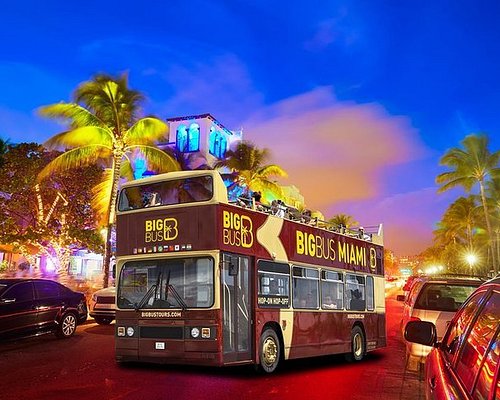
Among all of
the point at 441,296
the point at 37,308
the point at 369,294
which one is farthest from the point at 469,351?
the point at 37,308

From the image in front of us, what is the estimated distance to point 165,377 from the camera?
996 centimetres

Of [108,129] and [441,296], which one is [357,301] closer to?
[441,296]

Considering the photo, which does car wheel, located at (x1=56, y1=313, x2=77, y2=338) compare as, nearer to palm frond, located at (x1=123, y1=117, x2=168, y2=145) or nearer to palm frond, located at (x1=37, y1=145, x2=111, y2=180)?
palm frond, located at (x1=37, y1=145, x2=111, y2=180)

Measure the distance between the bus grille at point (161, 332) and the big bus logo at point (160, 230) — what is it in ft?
5.26

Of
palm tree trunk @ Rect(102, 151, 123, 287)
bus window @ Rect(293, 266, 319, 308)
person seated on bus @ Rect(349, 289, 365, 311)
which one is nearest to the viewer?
bus window @ Rect(293, 266, 319, 308)

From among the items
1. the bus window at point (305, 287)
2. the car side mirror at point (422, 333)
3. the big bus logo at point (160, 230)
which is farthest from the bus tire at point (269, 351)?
the car side mirror at point (422, 333)

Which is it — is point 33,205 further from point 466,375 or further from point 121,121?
point 466,375

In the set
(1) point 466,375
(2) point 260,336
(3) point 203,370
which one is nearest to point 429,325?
(1) point 466,375

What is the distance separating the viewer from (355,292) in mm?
14711

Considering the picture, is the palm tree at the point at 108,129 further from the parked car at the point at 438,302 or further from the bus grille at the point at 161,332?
the parked car at the point at 438,302

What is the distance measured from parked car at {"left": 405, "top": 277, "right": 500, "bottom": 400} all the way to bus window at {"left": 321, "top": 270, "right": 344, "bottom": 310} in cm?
853

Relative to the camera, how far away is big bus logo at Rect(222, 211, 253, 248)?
32.8 feet

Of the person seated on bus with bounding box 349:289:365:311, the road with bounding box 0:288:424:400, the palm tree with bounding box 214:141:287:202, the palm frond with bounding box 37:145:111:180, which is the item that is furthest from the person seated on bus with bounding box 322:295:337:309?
the palm tree with bounding box 214:141:287:202

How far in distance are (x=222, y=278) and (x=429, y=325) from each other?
581cm
